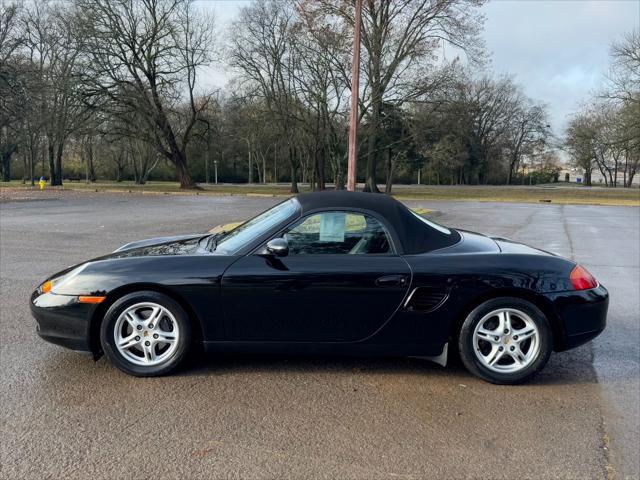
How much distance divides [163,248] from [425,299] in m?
2.12

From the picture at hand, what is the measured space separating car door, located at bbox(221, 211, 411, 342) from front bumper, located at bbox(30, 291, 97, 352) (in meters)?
0.98

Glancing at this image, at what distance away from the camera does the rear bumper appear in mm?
3584

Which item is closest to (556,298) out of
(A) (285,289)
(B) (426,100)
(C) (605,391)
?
(C) (605,391)

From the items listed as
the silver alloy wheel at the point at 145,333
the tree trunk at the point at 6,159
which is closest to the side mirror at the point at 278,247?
the silver alloy wheel at the point at 145,333

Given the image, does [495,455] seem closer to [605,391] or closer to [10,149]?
[605,391]

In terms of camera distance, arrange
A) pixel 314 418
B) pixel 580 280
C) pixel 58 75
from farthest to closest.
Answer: pixel 58 75
pixel 580 280
pixel 314 418

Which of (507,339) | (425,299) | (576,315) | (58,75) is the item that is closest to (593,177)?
(58,75)

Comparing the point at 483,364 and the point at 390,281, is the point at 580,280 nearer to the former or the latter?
the point at 483,364

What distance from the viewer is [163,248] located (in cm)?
409

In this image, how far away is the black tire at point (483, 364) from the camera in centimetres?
354

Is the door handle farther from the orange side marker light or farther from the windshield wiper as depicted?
the orange side marker light

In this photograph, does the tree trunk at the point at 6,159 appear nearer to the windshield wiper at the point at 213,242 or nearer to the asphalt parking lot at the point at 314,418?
the windshield wiper at the point at 213,242

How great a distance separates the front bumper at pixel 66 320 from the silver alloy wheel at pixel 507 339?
275 centimetres

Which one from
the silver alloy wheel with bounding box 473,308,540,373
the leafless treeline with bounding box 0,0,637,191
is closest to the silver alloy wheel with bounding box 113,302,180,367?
the silver alloy wheel with bounding box 473,308,540,373
